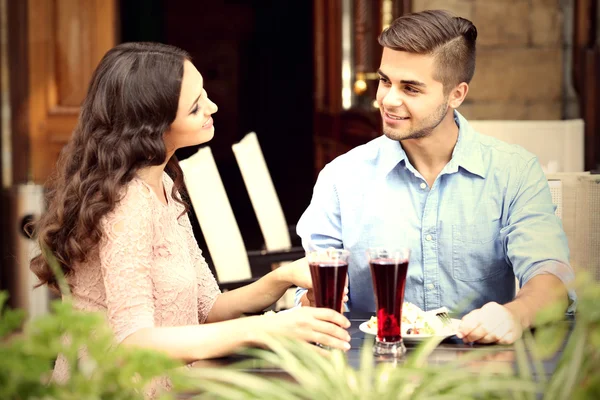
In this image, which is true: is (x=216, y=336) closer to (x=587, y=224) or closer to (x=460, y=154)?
(x=460, y=154)

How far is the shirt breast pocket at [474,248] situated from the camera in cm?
211

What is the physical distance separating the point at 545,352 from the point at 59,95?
490cm

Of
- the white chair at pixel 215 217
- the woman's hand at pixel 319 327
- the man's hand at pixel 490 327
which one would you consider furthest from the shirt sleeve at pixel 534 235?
the white chair at pixel 215 217

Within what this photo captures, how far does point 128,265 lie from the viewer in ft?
5.44

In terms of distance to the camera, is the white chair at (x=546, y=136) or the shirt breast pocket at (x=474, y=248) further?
the white chair at (x=546, y=136)

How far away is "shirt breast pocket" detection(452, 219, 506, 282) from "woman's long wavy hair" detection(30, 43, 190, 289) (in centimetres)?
74

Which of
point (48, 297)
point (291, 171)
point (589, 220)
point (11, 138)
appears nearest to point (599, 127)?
point (589, 220)

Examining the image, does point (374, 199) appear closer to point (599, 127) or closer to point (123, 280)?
point (123, 280)

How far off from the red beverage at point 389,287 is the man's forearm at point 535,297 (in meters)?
0.31

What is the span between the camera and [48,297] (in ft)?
16.0

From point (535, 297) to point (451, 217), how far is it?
0.37 meters

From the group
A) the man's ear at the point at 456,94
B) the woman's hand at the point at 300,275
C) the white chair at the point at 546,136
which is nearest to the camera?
the woman's hand at the point at 300,275

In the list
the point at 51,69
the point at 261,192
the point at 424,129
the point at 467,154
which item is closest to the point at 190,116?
the point at 424,129

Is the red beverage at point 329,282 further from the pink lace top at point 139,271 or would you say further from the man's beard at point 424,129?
the man's beard at point 424,129
